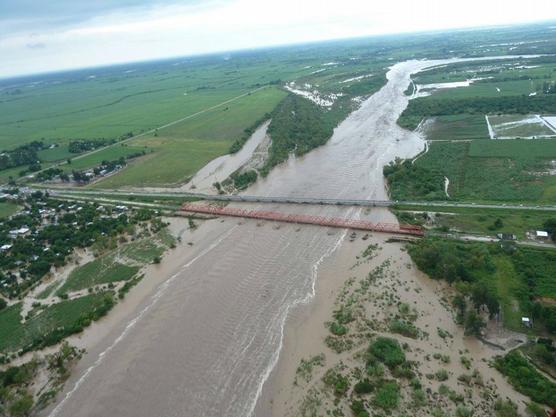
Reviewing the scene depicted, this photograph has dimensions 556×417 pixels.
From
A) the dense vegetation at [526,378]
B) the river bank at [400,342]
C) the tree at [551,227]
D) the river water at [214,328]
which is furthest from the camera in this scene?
the tree at [551,227]

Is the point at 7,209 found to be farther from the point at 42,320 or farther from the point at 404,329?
the point at 404,329

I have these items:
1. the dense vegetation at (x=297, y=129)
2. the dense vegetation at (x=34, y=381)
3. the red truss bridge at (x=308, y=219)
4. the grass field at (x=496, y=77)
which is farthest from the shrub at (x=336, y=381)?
the grass field at (x=496, y=77)

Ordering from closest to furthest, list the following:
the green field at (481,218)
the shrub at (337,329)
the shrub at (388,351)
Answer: the shrub at (388,351)
the shrub at (337,329)
the green field at (481,218)

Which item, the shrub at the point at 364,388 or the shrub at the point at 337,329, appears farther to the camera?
the shrub at the point at 337,329

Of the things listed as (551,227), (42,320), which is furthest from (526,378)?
(42,320)

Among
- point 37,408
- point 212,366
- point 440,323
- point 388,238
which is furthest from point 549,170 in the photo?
point 37,408

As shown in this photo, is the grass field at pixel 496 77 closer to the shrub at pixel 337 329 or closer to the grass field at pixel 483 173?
Result: the grass field at pixel 483 173

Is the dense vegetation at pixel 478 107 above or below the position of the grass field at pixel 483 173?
above
